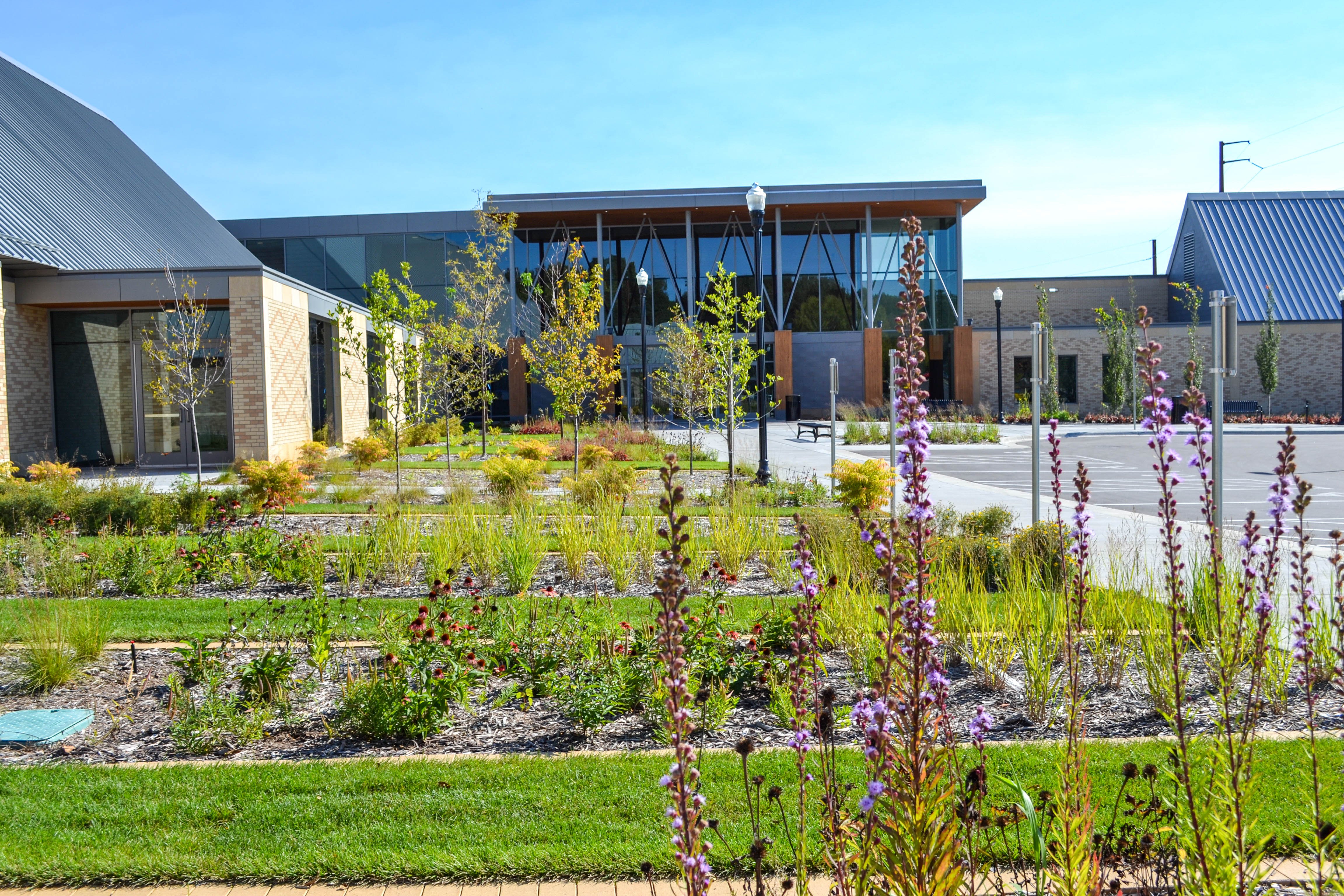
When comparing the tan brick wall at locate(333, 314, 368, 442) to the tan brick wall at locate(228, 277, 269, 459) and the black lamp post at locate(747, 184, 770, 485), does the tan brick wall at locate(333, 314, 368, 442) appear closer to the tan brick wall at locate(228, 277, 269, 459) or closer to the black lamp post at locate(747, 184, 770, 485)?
the tan brick wall at locate(228, 277, 269, 459)

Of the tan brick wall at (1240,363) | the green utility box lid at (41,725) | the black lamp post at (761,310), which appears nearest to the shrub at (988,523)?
the black lamp post at (761,310)

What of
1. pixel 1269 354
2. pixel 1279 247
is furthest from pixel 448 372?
pixel 1279 247

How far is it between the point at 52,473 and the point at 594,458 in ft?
29.9

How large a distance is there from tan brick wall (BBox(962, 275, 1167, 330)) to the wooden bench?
66.5ft

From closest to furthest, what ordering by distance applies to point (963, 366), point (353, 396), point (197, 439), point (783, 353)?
point (197, 439) < point (353, 396) < point (783, 353) < point (963, 366)

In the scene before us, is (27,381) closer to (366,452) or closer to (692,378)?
(366,452)

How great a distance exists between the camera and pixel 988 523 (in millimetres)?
9898

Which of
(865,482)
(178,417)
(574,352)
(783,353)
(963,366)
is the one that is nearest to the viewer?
(865,482)

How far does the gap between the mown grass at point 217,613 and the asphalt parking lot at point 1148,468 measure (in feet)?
13.0

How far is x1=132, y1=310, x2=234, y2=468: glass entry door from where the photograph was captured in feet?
73.7

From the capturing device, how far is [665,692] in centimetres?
450

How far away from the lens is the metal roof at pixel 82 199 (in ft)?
70.1

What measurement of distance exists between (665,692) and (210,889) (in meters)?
2.04

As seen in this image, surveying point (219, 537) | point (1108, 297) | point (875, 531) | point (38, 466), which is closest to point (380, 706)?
point (875, 531)
